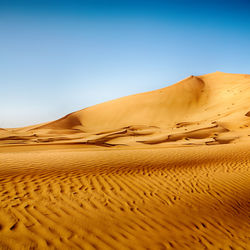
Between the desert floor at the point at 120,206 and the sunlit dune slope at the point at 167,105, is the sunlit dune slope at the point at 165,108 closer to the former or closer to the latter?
the sunlit dune slope at the point at 167,105

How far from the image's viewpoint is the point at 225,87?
43250 millimetres

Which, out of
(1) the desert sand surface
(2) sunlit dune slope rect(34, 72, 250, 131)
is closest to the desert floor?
(1) the desert sand surface

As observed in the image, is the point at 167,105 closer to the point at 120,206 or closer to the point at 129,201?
the point at 129,201

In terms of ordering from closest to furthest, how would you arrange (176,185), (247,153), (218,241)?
(218,241) → (176,185) → (247,153)

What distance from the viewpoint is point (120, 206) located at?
4.36 metres

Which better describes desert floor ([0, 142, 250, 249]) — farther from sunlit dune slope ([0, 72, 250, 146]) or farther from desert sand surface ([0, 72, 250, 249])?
sunlit dune slope ([0, 72, 250, 146])

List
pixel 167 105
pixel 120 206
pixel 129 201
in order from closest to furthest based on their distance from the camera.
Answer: pixel 120 206
pixel 129 201
pixel 167 105

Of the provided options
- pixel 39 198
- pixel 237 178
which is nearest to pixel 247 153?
pixel 237 178

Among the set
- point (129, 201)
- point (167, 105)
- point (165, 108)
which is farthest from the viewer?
point (167, 105)

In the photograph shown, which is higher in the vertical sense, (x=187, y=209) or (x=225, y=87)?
(x=225, y=87)

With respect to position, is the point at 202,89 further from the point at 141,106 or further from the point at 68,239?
the point at 68,239

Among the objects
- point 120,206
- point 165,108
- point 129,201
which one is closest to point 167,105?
point 165,108

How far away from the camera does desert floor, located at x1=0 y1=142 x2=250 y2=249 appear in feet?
10.5

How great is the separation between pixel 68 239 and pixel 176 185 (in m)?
3.83
